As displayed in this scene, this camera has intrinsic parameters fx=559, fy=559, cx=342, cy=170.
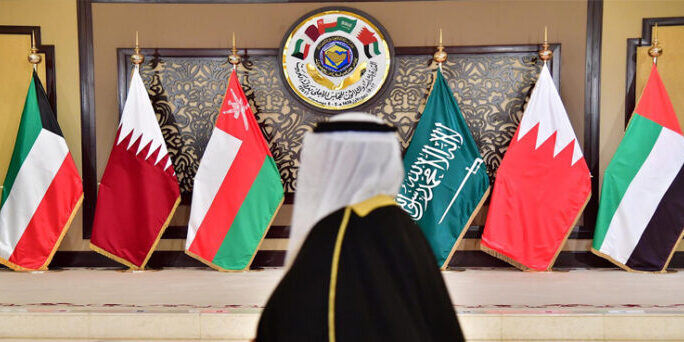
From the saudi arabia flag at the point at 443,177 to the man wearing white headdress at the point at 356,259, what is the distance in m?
2.33

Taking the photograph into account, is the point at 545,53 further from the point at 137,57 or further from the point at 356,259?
the point at 356,259

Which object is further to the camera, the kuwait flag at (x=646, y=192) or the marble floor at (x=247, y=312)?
the kuwait flag at (x=646, y=192)

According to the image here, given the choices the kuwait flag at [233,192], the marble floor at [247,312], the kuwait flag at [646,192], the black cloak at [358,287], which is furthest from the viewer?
the kuwait flag at [233,192]

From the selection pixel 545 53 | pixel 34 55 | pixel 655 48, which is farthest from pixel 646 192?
pixel 34 55

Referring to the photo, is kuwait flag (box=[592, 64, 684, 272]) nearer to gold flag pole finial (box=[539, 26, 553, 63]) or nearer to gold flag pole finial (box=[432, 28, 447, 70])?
gold flag pole finial (box=[539, 26, 553, 63])

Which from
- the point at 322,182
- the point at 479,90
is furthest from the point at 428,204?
the point at 322,182

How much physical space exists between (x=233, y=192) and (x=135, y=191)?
0.62m

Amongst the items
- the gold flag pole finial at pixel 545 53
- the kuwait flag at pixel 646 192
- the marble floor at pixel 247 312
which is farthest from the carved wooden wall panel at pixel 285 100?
the marble floor at pixel 247 312

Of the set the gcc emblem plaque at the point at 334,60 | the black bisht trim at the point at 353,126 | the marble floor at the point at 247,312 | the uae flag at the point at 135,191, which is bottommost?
the marble floor at the point at 247,312

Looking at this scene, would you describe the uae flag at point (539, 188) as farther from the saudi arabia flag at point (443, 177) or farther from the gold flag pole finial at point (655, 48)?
the gold flag pole finial at point (655, 48)

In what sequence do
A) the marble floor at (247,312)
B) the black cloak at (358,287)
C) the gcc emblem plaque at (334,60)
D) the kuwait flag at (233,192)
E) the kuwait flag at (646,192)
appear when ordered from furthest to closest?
the gcc emblem plaque at (334,60)
the kuwait flag at (233,192)
the kuwait flag at (646,192)
the marble floor at (247,312)
the black cloak at (358,287)

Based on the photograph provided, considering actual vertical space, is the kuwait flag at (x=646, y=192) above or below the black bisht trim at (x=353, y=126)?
below

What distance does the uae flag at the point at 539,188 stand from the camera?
336 cm

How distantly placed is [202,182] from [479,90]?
1.84m
